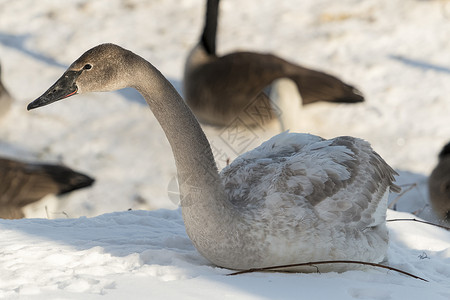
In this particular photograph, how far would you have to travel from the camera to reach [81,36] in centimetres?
987

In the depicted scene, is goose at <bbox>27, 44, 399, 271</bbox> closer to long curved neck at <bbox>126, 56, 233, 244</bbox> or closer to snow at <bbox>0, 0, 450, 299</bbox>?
long curved neck at <bbox>126, 56, 233, 244</bbox>

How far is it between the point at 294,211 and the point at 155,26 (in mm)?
7543

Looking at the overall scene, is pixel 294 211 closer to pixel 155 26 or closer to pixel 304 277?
pixel 304 277

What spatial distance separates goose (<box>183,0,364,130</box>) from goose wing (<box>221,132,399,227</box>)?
10.6 feet

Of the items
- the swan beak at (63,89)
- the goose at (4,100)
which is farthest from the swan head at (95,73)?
the goose at (4,100)

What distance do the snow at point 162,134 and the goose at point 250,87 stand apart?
34cm

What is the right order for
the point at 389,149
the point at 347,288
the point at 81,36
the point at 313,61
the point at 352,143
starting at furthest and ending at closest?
the point at 81,36, the point at 313,61, the point at 389,149, the point at 352,143, the point at 347,288

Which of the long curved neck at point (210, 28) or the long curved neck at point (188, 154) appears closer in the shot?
the long curved neck at point (188, 154)

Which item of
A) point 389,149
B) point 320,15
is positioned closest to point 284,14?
point 320,15

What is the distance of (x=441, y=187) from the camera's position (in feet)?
19.9

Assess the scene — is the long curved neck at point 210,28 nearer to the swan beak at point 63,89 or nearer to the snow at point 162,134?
the snow at point 162,134

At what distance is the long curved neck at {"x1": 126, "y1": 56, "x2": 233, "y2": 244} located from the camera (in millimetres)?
3104

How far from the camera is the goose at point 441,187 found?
5.91m

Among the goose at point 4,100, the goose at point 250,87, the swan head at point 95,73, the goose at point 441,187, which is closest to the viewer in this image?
the swan head at point 95,73
